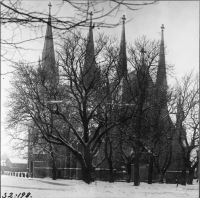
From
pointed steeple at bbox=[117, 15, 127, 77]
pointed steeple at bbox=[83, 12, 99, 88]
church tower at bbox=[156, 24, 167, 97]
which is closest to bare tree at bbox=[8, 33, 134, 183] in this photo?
pointed steeple at bbox=[83, 12, 99, 88]

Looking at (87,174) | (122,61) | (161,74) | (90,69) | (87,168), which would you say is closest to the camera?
(90,69)

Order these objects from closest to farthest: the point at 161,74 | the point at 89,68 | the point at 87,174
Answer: the point at 89,68
the point at 87,174
the point at 161,74

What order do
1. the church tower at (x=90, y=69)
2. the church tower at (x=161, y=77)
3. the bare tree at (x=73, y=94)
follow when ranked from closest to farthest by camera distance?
the bare tree at (x=73, y=94) < the church tower at (x=90, y=69) < the church tower at (x=161, y=77)

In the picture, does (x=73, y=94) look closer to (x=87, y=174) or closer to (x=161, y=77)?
(x=87, y=174)

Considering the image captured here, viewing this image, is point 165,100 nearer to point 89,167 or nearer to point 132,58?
point 132,58

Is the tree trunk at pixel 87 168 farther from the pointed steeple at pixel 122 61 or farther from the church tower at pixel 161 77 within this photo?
the church tower at pixel 161 77

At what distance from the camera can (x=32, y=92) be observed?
1672 cm

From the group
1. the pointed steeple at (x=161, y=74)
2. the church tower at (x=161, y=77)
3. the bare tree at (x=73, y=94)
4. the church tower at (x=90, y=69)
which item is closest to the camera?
the bare tree at (x=73, y=94)

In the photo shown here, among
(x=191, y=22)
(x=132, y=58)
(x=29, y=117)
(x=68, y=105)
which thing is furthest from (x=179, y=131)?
(x=191, y=22)

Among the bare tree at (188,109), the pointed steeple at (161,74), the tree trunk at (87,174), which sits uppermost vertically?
the pointed steeple at (161,74)

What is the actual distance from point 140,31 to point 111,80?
4.00 metres

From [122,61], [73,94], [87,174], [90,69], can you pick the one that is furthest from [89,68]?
[87,174]

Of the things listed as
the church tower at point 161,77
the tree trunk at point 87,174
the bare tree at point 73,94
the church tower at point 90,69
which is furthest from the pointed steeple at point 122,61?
the tree trunk at point 87,174

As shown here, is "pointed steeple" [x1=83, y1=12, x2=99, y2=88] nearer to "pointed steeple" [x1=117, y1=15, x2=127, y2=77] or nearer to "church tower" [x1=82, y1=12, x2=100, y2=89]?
"church tower" [x1=82, y1=12, x2=100, y2=89]
